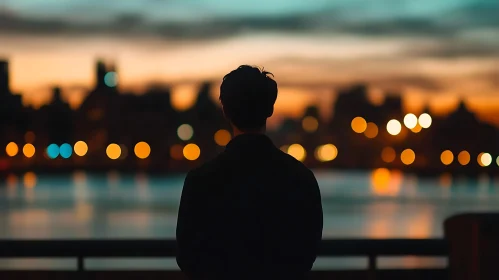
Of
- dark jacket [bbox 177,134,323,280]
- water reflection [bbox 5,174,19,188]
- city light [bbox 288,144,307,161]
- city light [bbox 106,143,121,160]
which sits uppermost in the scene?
dark jacket [bbox 177,134,323,280]

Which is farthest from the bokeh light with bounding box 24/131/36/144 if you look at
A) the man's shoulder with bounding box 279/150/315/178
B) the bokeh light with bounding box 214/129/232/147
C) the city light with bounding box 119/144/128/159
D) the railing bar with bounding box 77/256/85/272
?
the man's shoulder with bounding box 279/150/315/178

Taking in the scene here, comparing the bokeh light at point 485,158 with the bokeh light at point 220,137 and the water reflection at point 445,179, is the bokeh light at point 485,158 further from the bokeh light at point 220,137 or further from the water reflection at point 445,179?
the bokeh light at point 220,137

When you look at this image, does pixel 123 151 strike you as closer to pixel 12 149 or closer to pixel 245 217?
pixel 12 149

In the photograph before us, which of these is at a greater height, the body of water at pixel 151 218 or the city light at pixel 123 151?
the body of water at pixel 151 218

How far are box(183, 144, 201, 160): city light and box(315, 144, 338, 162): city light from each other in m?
17.1

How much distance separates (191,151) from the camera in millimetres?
125312

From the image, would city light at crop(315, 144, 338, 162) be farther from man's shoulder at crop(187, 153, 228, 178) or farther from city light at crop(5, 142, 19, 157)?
man's shoulder at crop(187, 153, 228, 178)

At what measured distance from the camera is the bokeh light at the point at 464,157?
343ft

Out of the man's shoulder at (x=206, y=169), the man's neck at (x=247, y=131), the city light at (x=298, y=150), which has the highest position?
the man's neck at (x=247, y=131)

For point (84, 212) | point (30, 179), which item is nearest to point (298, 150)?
point (30, 179)

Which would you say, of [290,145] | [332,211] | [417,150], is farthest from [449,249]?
[290,145]

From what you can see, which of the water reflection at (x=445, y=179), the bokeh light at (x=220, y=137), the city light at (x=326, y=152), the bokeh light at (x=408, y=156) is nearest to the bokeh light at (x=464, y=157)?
the bokeh light at (x=408, y=156)

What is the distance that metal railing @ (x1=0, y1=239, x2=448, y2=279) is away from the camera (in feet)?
17.4

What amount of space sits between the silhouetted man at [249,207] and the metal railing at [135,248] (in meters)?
2.30
